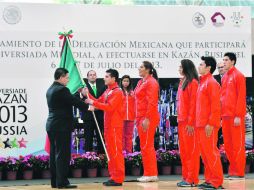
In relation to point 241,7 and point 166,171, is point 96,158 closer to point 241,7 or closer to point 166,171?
point 166,171

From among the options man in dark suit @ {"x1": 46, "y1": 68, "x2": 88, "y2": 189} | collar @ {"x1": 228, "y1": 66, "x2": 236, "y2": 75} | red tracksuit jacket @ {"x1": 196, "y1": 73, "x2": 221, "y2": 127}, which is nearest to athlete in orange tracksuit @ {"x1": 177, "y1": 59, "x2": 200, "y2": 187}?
red tracksuit jacket @ {"x1": 196, "y1": 73, "x2": 221, "y2": 127}

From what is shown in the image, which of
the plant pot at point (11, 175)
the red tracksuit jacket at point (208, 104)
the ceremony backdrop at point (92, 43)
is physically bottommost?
the plant pot at point (11, 175)

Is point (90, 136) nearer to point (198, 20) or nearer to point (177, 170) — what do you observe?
point (177, 170)

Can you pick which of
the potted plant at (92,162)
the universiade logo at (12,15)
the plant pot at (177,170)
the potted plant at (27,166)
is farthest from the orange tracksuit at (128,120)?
the universiade logo at (12,15)

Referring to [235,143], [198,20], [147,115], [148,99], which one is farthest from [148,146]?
[198,20]

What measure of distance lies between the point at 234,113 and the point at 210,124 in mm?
2106

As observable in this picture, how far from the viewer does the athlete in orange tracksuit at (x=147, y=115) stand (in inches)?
486

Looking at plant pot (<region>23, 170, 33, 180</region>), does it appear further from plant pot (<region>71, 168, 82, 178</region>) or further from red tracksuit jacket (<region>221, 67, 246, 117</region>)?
red tracksuit jacket (<region>221, 67, 246, 117</region>)

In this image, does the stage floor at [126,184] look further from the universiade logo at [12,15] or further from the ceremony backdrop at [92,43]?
the universiade logo at [12,15]

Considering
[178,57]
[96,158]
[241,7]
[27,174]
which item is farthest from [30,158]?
[241,7]

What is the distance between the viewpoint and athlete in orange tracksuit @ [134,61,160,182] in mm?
12344

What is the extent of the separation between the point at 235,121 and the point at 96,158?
2.68 metres

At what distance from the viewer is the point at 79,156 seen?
13.8 m

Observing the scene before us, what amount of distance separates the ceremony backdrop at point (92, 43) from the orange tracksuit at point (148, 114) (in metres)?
1.87
